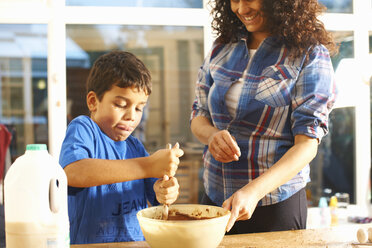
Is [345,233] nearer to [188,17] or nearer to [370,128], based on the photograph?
[188,17]

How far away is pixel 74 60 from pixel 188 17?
1.06 m

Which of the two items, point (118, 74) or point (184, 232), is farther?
point (118, 74)

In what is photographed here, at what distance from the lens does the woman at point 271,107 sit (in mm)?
1402

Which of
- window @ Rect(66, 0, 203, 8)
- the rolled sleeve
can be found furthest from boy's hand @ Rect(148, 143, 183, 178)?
window @ Rect(66, 0, 203, 8)

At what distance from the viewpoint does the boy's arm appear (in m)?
1.20

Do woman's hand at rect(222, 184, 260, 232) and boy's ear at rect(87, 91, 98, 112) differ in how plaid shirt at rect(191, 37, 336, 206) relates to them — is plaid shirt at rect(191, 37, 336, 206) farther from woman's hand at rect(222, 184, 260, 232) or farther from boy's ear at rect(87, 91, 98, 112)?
boy's ear at rect(87, 91, 98, 112)

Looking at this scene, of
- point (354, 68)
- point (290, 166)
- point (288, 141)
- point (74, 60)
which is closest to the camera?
point (290, 166)

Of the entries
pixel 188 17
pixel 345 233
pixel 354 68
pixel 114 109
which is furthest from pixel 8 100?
pixel 345 233

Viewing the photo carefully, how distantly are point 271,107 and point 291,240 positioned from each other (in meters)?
0.46

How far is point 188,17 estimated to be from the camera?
3.40m

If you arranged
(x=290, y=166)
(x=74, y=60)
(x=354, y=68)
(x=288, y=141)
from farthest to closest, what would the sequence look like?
1. (x=74, y=60)
2. (x=354, y=68)
3. (x=288, y=141)
4. (x=290, y=166)

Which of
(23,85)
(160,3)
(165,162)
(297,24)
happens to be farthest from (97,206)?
(23,85)

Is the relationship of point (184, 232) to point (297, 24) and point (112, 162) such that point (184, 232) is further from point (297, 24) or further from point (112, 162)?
point (297, 24)

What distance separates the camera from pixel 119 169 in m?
1.23
